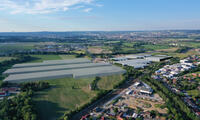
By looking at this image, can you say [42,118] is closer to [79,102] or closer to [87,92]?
[79,102]

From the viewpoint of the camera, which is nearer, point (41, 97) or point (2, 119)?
point (2, 119)

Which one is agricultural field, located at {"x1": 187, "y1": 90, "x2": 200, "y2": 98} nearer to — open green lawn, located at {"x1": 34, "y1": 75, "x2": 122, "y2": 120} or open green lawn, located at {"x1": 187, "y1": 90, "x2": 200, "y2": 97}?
open green lawn, located at {"x1": 187, "y1": 90, "x2": 200, "y2": 97}

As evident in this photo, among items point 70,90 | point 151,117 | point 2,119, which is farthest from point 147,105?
point 2,119

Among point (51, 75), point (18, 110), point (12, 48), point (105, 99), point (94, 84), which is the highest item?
point (12, 48)

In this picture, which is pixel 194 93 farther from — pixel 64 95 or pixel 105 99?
pixel 64 95

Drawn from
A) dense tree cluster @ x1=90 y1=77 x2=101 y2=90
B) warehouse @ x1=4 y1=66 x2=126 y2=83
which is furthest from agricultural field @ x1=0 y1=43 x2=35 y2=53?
dense tree cluster @ x1=90 y1=77 x2=101 y2=90

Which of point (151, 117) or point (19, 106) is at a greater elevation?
point (19, 106)

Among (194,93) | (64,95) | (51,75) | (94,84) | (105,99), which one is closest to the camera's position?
(105,99)

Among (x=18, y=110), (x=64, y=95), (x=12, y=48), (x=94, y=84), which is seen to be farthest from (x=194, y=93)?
(x=12, y=48)

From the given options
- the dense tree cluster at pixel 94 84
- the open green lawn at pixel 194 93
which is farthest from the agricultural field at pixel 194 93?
the dense tree cluster at pixel 94 84
